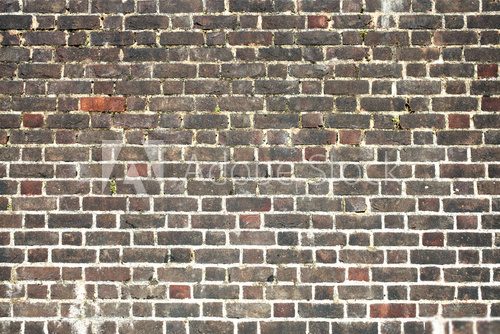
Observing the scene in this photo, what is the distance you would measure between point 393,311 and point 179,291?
45.0 inches

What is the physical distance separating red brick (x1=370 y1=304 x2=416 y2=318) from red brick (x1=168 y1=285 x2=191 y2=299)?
0.98 metres

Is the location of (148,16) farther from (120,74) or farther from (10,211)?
(10,211)

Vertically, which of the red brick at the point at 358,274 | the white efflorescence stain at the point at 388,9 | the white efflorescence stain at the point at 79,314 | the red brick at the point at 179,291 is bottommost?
the white efflorescence stain at the point at 79,314

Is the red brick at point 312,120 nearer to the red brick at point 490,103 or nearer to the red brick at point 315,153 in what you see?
the red brick at point 315,153

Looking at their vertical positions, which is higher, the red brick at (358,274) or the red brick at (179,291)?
the red brick at (358,274)

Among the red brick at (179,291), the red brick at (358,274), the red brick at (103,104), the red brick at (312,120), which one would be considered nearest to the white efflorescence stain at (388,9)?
the red brick at (312,120)

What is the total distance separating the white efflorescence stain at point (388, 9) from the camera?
2.68 metres

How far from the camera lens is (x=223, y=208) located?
2646mm

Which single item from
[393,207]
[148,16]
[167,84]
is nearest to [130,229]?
[167,84]

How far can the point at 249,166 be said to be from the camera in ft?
8.71

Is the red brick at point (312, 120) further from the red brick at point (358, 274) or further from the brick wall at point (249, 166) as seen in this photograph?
the red brick at point (358, 274)

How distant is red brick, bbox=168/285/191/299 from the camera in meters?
2.62

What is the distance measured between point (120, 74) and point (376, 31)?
1.42 metres

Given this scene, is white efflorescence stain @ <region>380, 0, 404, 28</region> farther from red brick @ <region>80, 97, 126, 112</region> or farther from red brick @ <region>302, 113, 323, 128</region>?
red brick @ <region>80, 97, 126, 112</region>
